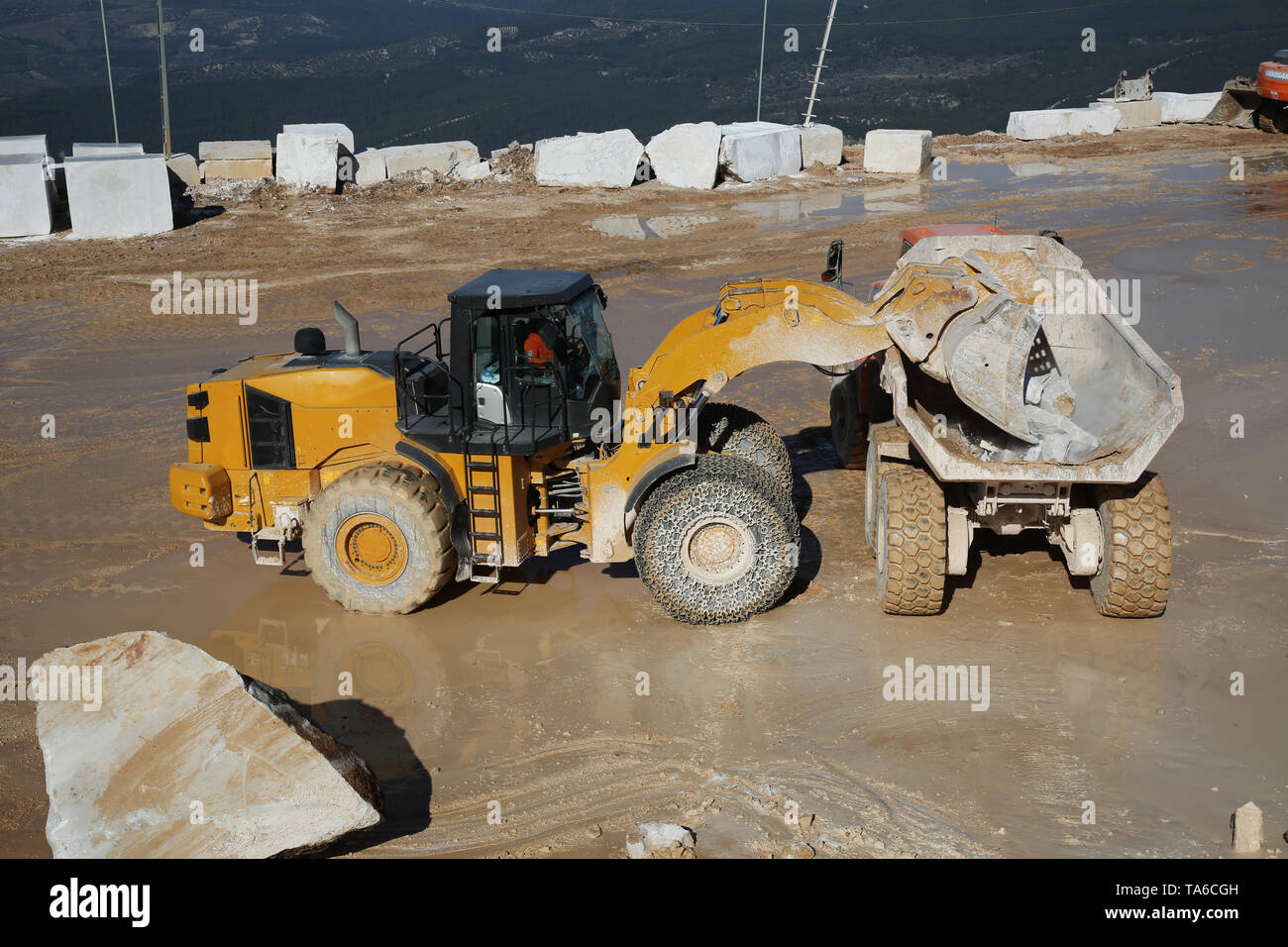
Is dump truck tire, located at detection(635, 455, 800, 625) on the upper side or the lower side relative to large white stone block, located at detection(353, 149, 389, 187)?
lower

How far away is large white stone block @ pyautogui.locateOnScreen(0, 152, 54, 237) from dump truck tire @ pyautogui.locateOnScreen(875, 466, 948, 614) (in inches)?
636

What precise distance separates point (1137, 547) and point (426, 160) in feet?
57.3

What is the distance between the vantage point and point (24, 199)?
60.7ft

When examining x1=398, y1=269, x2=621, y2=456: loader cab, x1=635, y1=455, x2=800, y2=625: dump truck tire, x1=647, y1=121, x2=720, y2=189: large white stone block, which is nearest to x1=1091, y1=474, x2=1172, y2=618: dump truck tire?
x1=635, y1=455, x2=800, y2=625: dump truck tire

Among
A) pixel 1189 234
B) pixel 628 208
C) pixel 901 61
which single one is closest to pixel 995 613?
pixel 1189 234

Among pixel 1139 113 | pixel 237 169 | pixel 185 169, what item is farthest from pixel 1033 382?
pixel 1139 113

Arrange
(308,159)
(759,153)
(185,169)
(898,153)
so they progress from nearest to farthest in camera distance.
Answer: (185,169) → (308,159) → (759,153) → (898,153)

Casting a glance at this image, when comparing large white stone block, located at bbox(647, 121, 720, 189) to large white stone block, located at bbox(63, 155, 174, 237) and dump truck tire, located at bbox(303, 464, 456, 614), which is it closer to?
large white stone block, located at bbox(63, 155, 174, 237)

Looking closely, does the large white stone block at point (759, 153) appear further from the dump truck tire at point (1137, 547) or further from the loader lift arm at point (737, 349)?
the dump truck tire at point (1137, 547)

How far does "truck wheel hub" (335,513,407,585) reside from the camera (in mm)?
7848

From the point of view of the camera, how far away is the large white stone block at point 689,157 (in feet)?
70.7

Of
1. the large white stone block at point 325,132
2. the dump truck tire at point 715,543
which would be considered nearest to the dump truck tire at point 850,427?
the dump truck tire at point 715,543

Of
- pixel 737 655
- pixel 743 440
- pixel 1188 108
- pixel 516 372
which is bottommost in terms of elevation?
pixel 737 655

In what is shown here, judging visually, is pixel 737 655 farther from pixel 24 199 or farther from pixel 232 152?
pixel 232 152
